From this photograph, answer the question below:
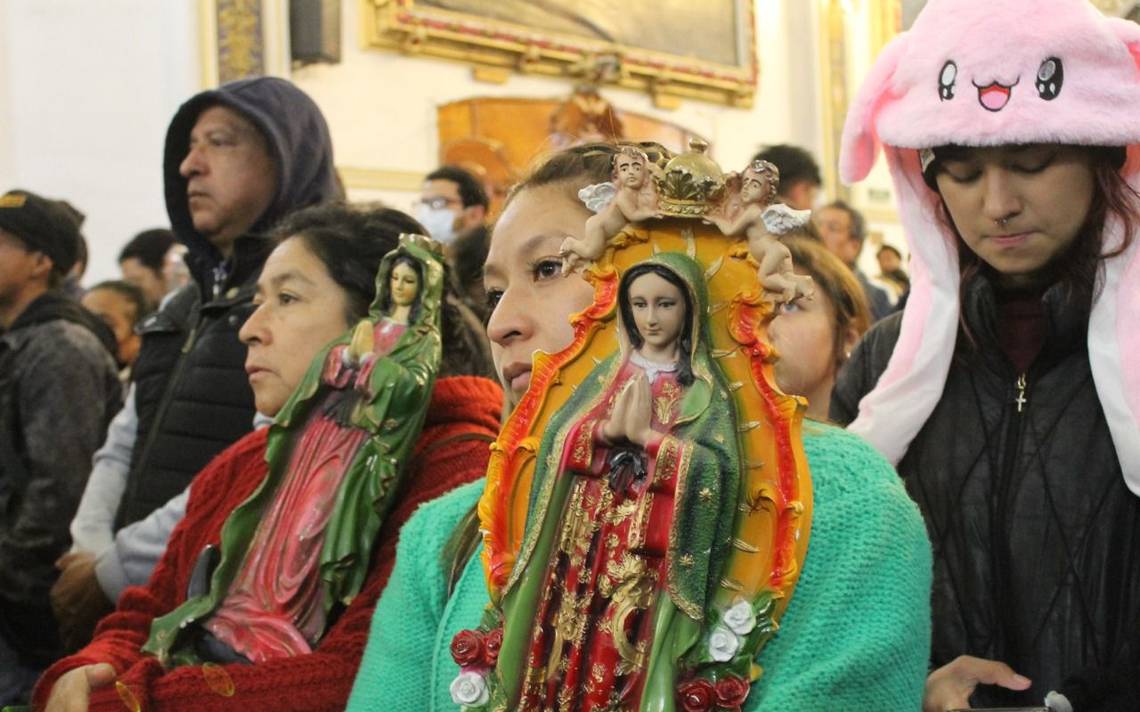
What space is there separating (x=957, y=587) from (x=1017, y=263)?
0.48 metres

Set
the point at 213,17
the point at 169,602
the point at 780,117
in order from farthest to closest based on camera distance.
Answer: the point at 780,117 < the point at 213,17 < the point at 169,602

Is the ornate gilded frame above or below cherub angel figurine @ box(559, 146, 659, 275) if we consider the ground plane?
above

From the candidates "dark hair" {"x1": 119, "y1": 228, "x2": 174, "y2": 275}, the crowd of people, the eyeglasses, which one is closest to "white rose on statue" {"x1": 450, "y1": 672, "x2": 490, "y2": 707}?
the crowd of people

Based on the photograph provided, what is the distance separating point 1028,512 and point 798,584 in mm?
676

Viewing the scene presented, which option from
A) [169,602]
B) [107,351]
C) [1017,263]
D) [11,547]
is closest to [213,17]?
[107,351]

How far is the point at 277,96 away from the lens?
345 centimetres

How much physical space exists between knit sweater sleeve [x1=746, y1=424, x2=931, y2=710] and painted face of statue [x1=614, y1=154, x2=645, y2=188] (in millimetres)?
374

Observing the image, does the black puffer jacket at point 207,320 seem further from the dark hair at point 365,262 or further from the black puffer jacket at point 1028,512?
the black puffer jacket at point 1028,512

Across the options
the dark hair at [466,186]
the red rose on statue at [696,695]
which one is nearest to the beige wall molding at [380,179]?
the dark hair at [466,186]

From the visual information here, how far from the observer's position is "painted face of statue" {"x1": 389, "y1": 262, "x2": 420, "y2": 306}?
247 centimetres

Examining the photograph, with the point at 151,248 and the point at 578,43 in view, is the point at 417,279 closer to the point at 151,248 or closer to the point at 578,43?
the point at 151,248

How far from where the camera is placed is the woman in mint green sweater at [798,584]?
1.54m

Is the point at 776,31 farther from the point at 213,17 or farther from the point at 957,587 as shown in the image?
the point at 957,587

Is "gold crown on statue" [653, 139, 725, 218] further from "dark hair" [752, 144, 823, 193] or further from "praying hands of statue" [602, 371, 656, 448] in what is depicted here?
"dark hair" [752, 144, 823, 193]
